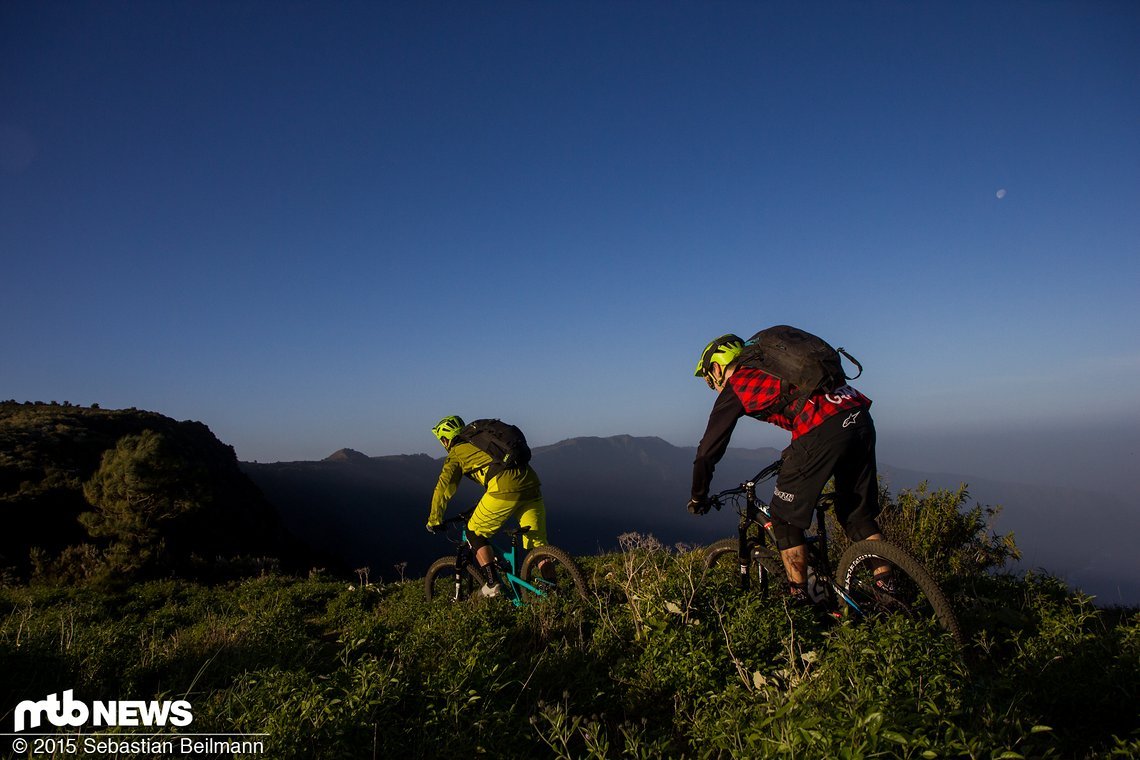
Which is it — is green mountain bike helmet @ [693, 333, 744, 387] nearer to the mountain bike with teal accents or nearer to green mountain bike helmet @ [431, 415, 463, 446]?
the mountain bike with teal accents

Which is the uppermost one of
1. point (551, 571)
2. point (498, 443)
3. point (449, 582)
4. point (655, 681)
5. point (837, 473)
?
point (498, 443)

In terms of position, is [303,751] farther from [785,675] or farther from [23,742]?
[785,675]

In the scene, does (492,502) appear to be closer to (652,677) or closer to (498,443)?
(498,443)

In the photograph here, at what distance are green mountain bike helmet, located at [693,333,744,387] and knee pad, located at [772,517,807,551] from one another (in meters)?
1.52

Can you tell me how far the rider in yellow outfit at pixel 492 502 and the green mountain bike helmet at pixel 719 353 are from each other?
2.63 meters

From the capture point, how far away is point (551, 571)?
638 cm

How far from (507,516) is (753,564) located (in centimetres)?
297

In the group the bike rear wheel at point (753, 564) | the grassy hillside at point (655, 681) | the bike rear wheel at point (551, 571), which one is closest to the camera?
the grassy hillside at point (655, 681)

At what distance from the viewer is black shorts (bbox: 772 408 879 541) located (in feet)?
13.9

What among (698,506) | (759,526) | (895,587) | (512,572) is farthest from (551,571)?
(895,587)

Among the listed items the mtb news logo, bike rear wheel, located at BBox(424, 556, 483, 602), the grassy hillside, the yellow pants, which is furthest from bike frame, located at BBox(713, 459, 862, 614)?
the mtb news logo

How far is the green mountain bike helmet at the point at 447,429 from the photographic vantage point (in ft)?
25.2

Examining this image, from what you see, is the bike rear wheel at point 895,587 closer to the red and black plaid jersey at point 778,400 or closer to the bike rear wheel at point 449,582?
the red and black plaid jersey at point 778,400

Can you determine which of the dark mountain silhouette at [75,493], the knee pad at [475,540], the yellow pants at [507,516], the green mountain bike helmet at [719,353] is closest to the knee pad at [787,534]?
the green mountain bike helmet at [719,353]
